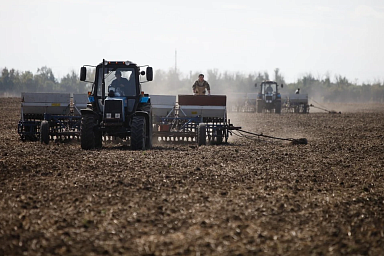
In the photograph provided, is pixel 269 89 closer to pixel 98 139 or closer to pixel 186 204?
pixel 98 139

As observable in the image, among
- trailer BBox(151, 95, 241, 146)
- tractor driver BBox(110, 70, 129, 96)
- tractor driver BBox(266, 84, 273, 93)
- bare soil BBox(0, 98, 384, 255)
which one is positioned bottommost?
bare soil BBox(0, 98, 384, 255)

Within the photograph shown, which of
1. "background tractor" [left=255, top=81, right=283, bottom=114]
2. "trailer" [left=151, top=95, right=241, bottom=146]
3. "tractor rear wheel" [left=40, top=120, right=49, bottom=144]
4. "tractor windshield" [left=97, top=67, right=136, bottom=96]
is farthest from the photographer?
"background tractor" [left=255, top=81, right=283, bottom=114]

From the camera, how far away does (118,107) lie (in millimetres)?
15430

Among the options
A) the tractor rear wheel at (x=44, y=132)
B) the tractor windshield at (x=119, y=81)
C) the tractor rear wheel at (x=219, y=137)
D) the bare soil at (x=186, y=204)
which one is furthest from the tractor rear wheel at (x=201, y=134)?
the tractor rear wheel at (x=44, y=132)

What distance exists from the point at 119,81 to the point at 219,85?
411ft

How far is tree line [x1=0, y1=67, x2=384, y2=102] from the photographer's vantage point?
11700cm

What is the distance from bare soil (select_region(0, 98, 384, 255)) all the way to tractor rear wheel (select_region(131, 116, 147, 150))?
608mm

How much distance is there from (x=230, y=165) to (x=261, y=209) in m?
4.57

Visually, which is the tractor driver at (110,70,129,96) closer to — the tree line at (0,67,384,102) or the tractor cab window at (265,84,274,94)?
the tractor cab window at (265,84,274,94)

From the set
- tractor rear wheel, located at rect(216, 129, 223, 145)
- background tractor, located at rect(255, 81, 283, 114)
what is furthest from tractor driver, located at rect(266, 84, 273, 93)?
tractor rear wheel, located at rect(216, 129, 223, 145)

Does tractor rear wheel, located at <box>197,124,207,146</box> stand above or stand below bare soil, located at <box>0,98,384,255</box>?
above

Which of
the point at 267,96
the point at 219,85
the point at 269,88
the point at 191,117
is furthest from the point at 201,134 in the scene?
the point at 219,85

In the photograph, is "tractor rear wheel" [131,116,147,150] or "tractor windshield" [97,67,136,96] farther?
"tractor windshield" [97,67,136,96]

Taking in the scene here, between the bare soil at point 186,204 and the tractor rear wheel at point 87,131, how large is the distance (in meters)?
0.68
